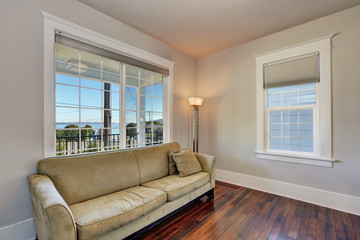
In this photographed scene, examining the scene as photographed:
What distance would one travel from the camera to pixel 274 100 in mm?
3070

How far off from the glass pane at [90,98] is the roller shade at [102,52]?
55cm

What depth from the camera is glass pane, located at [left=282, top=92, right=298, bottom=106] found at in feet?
9.36

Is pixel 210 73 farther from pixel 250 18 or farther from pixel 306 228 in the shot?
pixel 306 228

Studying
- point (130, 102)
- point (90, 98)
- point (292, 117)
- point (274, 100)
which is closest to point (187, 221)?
point (130, 102)

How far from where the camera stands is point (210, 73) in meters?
3.83

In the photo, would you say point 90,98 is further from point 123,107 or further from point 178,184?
point 178,184

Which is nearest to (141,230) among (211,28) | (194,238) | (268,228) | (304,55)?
(194,238)

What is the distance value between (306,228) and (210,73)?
10.2 feet

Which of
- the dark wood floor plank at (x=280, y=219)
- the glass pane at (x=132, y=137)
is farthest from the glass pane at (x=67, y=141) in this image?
the dark wood floor plank at (x=280, y=219)

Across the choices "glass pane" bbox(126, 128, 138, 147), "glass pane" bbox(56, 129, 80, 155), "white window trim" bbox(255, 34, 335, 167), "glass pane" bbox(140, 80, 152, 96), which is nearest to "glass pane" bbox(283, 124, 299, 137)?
"white window trim" bbox(255, 34, 335, 167)

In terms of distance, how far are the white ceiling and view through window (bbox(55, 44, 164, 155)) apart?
726mm

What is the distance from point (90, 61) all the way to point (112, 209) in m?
2.06

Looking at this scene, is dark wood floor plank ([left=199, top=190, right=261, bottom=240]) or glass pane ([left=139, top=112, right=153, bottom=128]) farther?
glass pane ([left=139, top=112, right=153, bottom=128])

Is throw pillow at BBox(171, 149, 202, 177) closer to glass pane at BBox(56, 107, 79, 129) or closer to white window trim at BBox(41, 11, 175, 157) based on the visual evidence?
glass pane at BBox(56, 107, 79, 129)
